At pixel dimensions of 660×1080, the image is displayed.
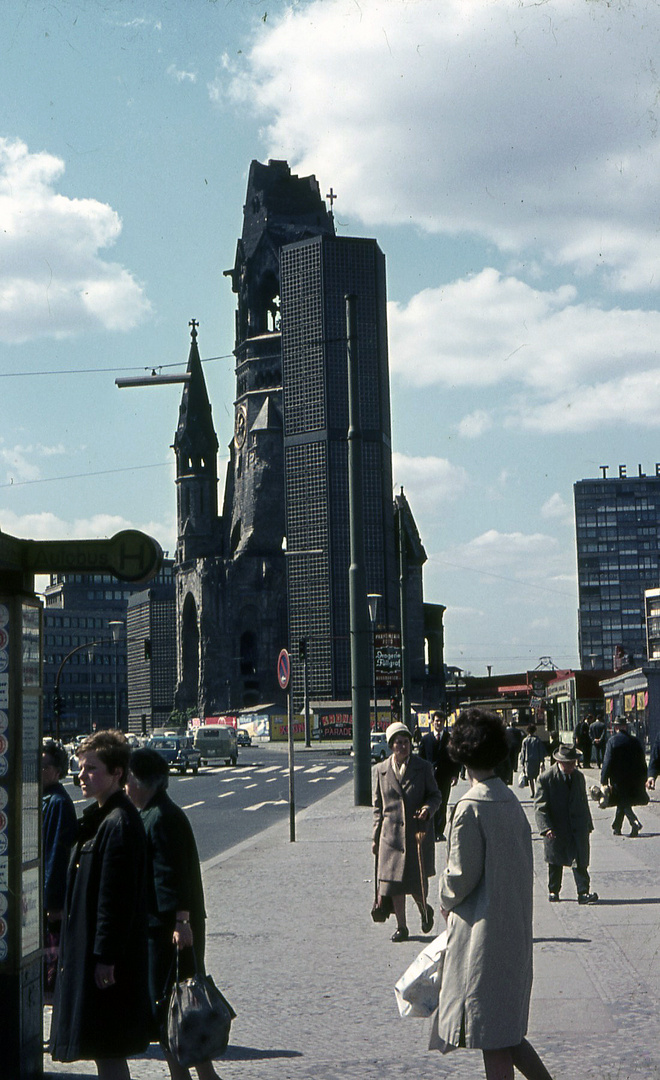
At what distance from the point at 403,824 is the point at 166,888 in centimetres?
485

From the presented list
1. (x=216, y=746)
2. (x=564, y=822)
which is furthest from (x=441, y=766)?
(x=216, y=746)

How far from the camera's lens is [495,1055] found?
17.2 ft

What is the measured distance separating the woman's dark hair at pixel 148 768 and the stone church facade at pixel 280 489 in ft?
387

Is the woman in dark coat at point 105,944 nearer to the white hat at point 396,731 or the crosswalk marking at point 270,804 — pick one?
the white hat at point 396,731

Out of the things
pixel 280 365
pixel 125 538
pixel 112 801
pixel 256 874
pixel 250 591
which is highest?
pixel 280 365

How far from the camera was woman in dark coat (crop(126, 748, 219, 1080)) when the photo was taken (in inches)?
241

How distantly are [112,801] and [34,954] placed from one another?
1.09 meters

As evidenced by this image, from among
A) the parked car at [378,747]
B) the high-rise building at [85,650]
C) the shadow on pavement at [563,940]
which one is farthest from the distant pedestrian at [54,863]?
the high-rise building at [85,650]

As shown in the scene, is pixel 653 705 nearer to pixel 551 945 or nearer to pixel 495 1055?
pixel 551 945

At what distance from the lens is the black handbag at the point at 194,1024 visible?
19.0 ft

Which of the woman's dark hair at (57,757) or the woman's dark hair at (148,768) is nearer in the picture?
the woman's dark hair at (148,768)

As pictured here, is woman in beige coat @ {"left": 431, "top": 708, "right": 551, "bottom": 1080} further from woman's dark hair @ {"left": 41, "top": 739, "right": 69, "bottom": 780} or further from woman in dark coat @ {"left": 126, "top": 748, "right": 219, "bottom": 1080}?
woman's dark hair @ {"left": 41, "top": 739, "right": 69, "bottom": 780}

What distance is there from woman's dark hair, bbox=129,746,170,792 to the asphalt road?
463 inches

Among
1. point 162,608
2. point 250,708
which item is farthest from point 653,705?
point 162,608
